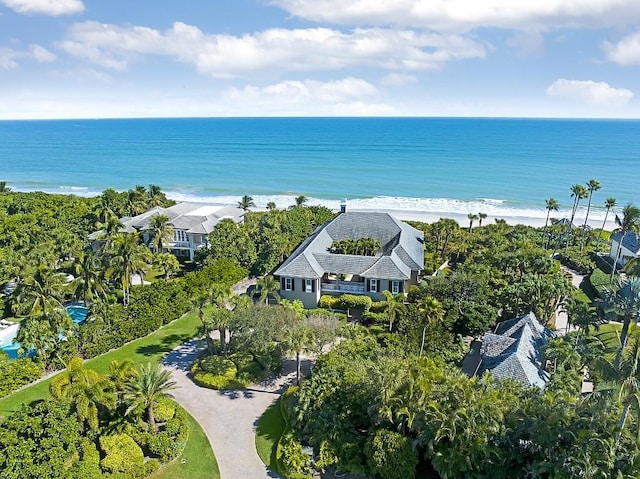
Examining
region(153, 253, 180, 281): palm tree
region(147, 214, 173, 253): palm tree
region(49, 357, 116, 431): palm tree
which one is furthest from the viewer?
region(147, 214, 173, 253): palm tree

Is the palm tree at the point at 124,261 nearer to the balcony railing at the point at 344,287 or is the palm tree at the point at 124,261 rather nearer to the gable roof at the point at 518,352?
the balcony railing at the point at 344,287

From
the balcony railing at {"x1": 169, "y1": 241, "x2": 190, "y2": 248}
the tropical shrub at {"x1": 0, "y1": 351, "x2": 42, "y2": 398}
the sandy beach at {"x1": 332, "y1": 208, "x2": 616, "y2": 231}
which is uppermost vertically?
the sandy beach at {"x1": 332, "y1": 208, "x2": 616, "y2": 231}

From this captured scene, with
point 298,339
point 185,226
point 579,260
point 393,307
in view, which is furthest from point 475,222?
point 298,339

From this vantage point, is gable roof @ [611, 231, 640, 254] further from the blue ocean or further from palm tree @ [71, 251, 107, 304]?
palm tree @ [71, 251, 107, 304]

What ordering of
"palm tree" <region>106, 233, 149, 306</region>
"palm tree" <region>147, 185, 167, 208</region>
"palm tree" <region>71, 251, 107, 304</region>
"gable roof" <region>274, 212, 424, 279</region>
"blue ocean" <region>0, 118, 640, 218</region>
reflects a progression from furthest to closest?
"blue ocean" <region>0, 118, 640, 218</region> → "palm tree" <region>147, 185, 167, 208</region> → "gable roof" <region>274, 212, 424, 279</region> → "palm tree" <region>106, 233, 149, 306</region> → "palm tree" <region>71, 251, 107, 304</region>

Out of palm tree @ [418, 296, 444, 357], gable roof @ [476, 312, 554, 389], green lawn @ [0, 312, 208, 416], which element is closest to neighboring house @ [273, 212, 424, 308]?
palm tree @ [418, 296, 444, 357]
